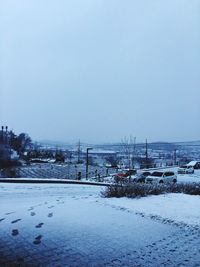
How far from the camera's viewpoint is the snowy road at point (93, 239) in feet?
26.9

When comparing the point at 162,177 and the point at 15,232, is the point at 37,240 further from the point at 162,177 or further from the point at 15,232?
the point at 162,177

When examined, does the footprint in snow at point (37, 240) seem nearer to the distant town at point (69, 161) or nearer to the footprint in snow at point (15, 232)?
the footprint in snow at point (15, 232)

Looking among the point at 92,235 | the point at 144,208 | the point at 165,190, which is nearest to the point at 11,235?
the point at 92,235

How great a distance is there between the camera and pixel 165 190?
18.3m

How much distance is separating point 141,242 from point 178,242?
33.4 inches

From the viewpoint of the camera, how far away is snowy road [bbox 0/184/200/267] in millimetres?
8203

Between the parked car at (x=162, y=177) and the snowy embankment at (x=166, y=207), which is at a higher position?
the snowy embankment at (x=166, y=207)

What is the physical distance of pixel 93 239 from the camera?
9.60 meters

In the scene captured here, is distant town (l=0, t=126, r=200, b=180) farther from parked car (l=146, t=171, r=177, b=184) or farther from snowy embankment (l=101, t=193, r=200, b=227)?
snowy embankment (l=101, t=193, r=200, b=227)

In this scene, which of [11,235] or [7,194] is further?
[7,194]

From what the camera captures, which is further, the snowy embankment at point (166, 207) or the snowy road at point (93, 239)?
the snowy embankment at point (166, 207)

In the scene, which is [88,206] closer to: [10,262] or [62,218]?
[62,218]

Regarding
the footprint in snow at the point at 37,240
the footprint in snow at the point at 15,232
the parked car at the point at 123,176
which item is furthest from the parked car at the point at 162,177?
the footprint in snow at the point at 37,240

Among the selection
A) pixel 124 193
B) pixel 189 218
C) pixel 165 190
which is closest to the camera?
pixel 189 218
